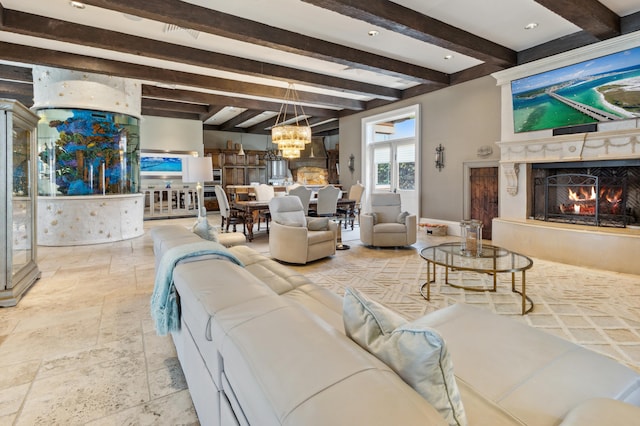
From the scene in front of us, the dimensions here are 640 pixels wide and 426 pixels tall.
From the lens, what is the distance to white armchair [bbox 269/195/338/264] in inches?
176

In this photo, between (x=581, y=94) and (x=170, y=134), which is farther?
(x=170, y=134)

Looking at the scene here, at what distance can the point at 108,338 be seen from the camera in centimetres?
247

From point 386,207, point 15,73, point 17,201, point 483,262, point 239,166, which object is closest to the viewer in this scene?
point 483,262

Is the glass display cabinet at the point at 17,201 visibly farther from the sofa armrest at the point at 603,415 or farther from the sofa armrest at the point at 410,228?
the sofa armrest at the point at 410,228

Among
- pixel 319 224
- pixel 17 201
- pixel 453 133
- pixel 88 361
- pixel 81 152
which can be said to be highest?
pixel 453 133

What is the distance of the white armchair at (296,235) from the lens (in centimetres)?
447

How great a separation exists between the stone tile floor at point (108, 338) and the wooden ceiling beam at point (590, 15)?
9.58ft

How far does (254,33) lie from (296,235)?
8.55 ft

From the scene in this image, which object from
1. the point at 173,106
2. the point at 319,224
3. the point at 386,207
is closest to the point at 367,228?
the point at 386,207

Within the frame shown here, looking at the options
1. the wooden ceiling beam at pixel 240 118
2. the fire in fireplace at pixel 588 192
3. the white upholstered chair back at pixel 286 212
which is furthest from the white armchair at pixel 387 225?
the wooden ceiling beam at pixel 240 118

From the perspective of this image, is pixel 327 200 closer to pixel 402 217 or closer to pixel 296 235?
pixel 402 217

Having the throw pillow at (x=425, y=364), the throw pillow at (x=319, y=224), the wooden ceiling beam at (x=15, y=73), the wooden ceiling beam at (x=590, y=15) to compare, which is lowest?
the throw pillow at (x=425, y=364)

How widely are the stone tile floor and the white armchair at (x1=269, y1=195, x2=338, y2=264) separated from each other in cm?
22

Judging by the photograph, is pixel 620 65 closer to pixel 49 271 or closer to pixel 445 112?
pixel 445 112
